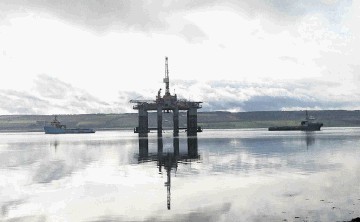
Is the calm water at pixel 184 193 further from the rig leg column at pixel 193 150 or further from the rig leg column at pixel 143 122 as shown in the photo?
the rig leg column at pixel 143 122

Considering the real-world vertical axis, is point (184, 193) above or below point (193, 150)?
below

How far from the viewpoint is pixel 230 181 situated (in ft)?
129

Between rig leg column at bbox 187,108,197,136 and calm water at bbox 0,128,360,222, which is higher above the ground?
rig leg column at bbox 187,108,197,136

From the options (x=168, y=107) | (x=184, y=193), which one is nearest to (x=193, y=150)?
(x=184, y=193)

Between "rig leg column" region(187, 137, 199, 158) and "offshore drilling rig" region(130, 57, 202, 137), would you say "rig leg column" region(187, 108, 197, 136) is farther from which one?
"rig leg column" region(187, 137, 199, 158)

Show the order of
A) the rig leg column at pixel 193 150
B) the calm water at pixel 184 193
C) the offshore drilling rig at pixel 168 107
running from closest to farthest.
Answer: the calm water at pixel 184 193
the rig leg column at pixel 193 150
the offshore drilling rig at pixel 168 107

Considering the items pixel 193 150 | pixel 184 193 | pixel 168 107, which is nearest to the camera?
pixel 184 193

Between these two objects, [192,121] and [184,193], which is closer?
[184,193]

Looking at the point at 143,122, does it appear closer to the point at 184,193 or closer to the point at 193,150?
the point at 193,150

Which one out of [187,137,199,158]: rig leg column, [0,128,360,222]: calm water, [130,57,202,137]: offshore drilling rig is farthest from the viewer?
[130,57,202,137]: offshore drilling rig

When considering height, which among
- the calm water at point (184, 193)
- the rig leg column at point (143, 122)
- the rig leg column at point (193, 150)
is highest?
the rig leg column at point (143, 122)

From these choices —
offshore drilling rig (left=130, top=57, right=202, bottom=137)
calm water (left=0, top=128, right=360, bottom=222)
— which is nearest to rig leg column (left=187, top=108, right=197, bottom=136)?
offshore drilling rig (left=130, top=57, right=202, bottom=137)

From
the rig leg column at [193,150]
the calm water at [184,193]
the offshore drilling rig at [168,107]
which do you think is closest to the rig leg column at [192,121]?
the offshore drilling rig at [168,107]

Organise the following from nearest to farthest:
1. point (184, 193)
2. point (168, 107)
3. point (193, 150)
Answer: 1. point (184, 193)
2. point (193, 150)
3. point (168, 107)
